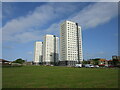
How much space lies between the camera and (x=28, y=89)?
9312 millimetres

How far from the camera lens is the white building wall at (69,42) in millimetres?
121812

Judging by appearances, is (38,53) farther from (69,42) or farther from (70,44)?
(69,42)

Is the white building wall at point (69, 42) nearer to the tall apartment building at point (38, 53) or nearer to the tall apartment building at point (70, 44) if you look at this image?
the tall apartment building at point (70, 44)

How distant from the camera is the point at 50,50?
16388 cm

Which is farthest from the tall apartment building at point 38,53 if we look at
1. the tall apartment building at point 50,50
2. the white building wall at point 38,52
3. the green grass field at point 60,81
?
the green grass field at point 60,81

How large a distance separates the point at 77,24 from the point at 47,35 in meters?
48.5

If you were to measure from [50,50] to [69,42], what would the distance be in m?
46.9

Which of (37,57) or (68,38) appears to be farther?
(37,57)

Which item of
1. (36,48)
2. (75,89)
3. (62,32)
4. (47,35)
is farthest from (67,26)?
(75,89)

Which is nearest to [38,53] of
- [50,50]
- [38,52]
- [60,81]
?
[38,52]

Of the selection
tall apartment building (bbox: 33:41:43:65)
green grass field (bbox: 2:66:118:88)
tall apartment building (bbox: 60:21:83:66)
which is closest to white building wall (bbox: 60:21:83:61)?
tall apartment building (bbox: 60:21:83:66)

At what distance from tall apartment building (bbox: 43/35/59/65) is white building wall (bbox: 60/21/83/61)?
34.6 metres

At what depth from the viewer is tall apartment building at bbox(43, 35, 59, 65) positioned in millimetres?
159375

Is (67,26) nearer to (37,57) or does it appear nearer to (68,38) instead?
(68,38)
